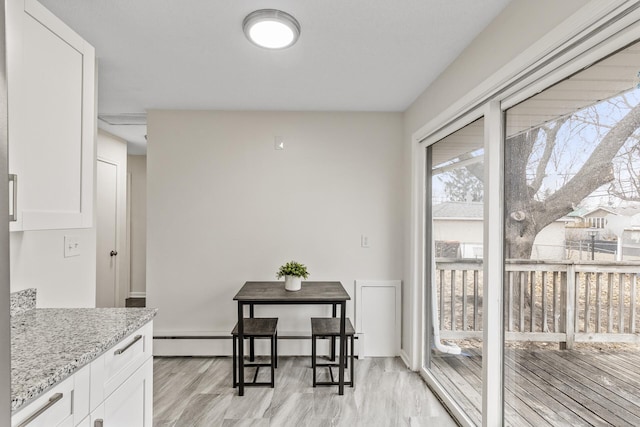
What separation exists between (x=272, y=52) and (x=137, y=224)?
14.8 ft

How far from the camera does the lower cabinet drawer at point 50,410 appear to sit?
104 centimetres

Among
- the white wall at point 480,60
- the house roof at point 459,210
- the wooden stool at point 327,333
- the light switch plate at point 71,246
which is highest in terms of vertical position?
the white wall at point 480,60

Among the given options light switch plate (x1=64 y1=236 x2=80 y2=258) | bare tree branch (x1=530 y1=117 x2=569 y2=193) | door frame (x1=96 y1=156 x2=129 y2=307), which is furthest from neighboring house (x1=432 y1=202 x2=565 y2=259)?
door frame (x1=96 y1=156 x2=129 y2=307)

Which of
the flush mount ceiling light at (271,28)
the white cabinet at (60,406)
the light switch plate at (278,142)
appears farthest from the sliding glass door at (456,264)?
the white cabinet at (60,406)

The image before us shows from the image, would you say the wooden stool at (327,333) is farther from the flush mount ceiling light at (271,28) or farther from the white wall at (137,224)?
the white wall at (137,224)

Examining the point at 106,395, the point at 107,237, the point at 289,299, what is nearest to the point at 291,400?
→ the point at 289,299

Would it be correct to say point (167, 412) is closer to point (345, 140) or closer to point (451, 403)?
point (451, 403)

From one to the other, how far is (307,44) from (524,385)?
7.41ft

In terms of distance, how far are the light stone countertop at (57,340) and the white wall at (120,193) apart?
3319mm

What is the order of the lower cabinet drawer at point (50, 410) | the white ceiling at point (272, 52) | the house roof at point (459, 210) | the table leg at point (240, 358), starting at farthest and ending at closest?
the table leg at point (240, 358) < the house roof at point (459, 210) < the white ceiling at point (272, 52) < the lower cabinet drawer at point (50, 410)

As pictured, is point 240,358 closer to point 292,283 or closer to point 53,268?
point 292,283

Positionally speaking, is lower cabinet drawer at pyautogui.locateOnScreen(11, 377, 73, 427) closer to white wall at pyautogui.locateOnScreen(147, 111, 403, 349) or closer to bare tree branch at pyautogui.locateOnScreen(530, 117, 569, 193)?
bare tree branch at pyautogui.locateOnScreen(530, 117, 569, 193)

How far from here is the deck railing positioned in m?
1.31

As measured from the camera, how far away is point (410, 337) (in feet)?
11.3
